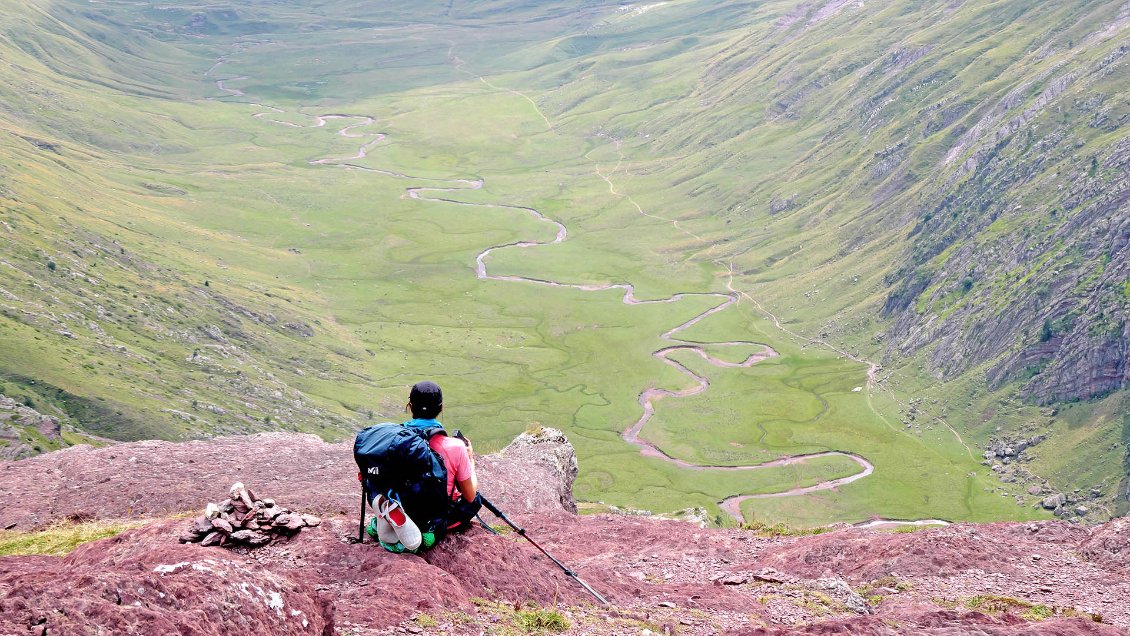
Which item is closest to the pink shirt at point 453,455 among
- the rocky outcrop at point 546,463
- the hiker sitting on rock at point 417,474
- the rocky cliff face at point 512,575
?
the hiker sitting on rock at point 417,474

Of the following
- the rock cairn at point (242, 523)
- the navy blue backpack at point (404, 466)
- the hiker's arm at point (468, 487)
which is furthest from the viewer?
the rock cairn at point (242, 523)

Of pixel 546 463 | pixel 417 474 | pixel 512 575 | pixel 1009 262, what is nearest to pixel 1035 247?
pixel 1009 262

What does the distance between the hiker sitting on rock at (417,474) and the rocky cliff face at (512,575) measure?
24.1 inches

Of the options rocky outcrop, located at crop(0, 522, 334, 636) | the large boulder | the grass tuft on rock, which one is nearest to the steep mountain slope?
the large boulder

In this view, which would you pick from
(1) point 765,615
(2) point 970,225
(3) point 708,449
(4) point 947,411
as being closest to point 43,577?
(1) point 765,615

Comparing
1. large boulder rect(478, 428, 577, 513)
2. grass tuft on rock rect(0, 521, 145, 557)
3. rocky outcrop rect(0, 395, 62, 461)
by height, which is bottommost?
rocky outcrop rect(0, 395, 62, 461)

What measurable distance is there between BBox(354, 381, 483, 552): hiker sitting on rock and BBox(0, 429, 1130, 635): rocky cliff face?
61 centimetres

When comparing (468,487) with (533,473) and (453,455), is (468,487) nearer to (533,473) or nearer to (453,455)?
(453,455)

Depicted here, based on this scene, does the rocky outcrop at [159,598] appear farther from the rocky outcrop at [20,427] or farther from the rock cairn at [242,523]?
the rocky outcrop at [20,427]

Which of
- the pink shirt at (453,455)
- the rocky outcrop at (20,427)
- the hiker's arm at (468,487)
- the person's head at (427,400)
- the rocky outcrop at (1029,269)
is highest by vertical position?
the rocky outcrop at (1029,269)

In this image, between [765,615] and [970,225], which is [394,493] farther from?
[970,225]

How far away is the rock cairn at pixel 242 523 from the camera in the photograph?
65.5 feet

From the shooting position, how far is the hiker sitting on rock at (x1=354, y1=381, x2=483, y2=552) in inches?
725

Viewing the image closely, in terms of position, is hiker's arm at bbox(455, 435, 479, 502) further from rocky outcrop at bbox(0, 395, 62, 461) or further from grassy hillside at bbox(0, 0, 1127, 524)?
grassy hillside at bbox(0, 0, 1127, 524)
